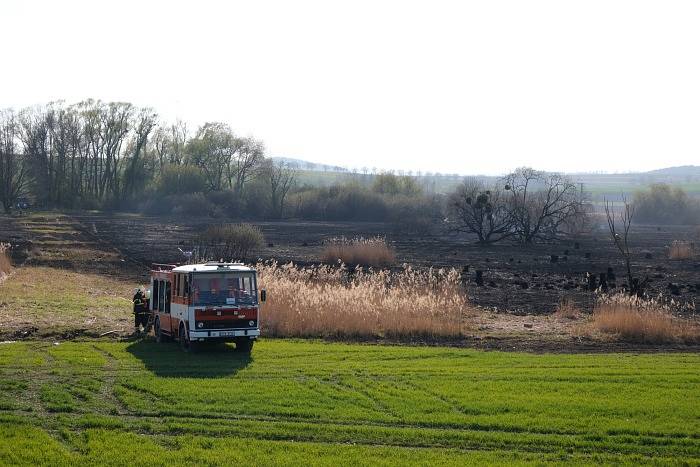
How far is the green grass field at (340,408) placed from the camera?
13.0 m

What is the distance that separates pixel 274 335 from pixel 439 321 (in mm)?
5225

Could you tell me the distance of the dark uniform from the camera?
26.0 m

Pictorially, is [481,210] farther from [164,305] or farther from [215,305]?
[215,305]

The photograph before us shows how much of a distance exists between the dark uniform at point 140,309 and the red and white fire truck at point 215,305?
2.69 metres

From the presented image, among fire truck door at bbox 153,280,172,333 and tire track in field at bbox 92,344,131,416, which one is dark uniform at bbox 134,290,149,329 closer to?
fire truck door at bbox 153,280,172,333

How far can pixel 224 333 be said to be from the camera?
2214 cm

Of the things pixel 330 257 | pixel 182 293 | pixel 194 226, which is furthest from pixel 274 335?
pixel 194 226

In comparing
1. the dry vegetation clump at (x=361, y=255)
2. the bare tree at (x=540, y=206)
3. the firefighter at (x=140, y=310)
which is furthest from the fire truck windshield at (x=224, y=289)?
the bare tree at (x=540, y=206)

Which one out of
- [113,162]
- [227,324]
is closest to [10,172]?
[113,162]

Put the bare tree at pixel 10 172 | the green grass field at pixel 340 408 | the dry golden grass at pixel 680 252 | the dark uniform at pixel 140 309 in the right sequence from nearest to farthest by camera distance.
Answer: the green grass field at pixel 340 408 → the dark uniform at pixel 140 309 → the dry golden grass at pixel 680 252 → the bare tree at pixel 10 172

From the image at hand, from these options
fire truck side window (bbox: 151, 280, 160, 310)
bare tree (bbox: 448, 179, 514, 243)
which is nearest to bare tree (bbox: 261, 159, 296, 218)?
bare tree (bbox: 448, 179, 514, 243)

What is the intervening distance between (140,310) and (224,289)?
458 cm

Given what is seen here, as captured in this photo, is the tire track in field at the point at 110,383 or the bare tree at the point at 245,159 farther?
the bare tree at the point at 245,159

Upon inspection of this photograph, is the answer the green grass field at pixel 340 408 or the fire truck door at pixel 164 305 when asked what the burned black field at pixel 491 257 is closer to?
the green grass field at pixel 340 408
